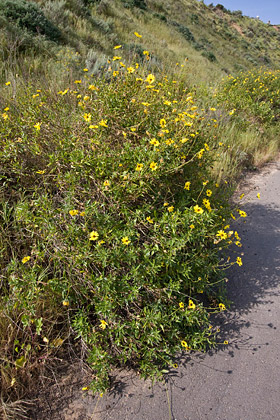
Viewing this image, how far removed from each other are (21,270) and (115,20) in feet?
39.7

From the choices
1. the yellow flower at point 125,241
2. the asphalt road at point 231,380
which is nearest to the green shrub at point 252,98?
the asphalt road at point 231,380

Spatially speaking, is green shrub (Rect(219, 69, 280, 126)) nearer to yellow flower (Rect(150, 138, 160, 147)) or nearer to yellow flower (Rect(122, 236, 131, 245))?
yellow flower (Rect(150, 138, 160, 147))

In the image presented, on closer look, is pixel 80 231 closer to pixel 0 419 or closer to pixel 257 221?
pixel 0 419

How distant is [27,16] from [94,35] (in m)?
2.67

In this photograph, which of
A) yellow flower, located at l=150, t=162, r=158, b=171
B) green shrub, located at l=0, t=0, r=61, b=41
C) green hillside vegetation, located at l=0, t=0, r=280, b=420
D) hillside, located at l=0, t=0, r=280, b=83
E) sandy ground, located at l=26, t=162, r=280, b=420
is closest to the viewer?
sandy ground, located at l=26, t=162, r=280, b=420

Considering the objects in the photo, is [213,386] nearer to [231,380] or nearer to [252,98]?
[231,380]

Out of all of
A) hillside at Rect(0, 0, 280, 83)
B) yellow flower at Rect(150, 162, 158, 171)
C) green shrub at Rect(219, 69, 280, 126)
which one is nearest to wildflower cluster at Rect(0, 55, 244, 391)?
yellow flower at Rect(150, 162, 158, 171)

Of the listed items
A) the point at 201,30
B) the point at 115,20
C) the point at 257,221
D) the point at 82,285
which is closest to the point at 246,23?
the point at 201,30

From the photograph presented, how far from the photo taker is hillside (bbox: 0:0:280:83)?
548cm

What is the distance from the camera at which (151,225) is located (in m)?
2.21

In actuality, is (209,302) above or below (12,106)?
below

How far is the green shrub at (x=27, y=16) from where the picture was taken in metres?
6.14

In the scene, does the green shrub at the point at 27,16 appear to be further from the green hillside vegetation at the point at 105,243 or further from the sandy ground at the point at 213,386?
the sandy ground at the point at 213,386

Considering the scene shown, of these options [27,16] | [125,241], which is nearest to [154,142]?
[125,241]
